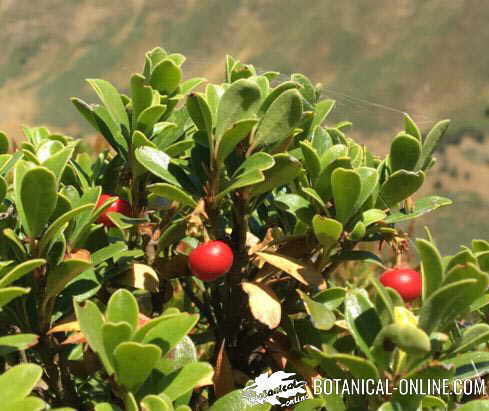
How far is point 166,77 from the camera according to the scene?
165 centimetres

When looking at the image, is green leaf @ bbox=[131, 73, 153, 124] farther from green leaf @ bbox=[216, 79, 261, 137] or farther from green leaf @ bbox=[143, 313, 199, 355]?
green leaf @ bbox=[143, 313, 199, 355]

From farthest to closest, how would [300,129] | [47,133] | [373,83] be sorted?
1. [373,83]
2. [47,133]
3. [300,129]

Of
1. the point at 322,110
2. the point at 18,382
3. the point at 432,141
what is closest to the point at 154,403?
the point at 18,382

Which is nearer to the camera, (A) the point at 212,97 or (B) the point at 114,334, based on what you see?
(B) the point at 114,334

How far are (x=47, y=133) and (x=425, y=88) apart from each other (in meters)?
46.5

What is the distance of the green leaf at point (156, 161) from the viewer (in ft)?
4.29

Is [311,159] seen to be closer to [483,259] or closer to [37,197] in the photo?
Answer: [483,259]

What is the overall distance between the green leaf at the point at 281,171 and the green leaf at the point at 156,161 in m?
0.18

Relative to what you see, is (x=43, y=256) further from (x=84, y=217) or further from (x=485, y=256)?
(x=485, y=256)

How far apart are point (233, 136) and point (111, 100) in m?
0.41

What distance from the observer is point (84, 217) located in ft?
4.25

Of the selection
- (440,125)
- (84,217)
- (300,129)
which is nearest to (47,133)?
(84,217)

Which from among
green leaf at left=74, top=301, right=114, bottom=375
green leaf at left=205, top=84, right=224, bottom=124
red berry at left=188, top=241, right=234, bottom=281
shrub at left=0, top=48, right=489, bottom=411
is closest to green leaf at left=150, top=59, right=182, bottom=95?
shrub at left=0, top=48, right=489, bottom=411

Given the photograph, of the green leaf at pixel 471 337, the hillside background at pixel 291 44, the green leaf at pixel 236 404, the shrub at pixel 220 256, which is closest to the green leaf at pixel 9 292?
the shrub at pixel 220 256
